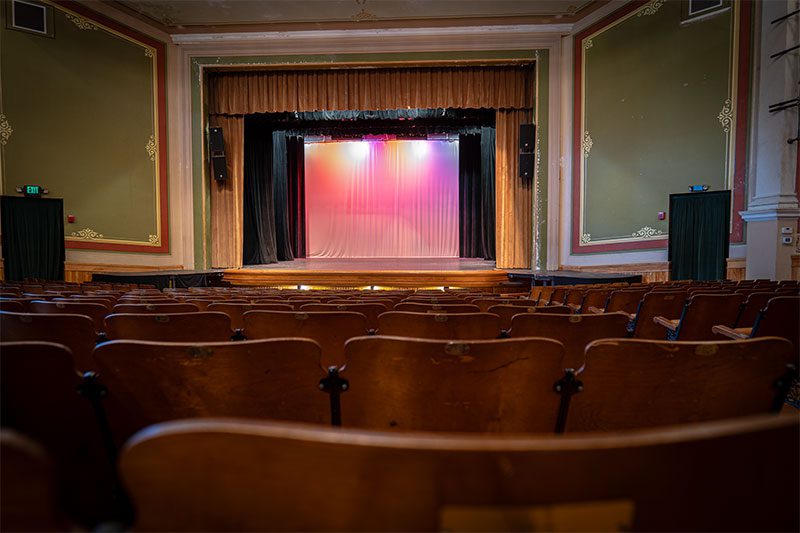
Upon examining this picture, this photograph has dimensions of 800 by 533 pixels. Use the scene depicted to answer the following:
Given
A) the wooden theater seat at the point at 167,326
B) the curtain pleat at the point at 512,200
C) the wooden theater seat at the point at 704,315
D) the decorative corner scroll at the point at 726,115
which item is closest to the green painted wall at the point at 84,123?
the curtain pleat at the point at 512,200

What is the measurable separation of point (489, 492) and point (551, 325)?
1.51 m

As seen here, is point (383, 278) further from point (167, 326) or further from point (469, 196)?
point (167, 326)

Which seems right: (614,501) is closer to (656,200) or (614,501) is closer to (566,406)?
(566,406)

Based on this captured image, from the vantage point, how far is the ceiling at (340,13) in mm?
9352

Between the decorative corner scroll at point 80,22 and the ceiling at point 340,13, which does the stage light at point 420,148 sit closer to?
the ceiling at point 340,13

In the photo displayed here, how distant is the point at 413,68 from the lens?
10789 mm

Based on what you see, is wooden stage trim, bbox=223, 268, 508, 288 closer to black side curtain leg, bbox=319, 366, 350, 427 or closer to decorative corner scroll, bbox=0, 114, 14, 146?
decorative corner scroll, bbox=0, 114, 14, 146

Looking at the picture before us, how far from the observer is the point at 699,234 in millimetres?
7941

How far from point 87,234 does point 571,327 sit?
10.4 meters

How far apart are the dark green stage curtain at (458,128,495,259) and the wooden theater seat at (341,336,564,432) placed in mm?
13500

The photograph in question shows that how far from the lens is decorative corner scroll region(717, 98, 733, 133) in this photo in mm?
7691

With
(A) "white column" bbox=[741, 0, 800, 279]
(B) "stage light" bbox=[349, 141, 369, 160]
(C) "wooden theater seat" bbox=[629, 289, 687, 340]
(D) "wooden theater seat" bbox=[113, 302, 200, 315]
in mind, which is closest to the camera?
(D) "wooden theater seat" bbox=[113, 302, 200, 315]

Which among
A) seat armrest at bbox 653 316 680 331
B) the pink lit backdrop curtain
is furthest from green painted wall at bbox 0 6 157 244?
seat armrest at bbox 653 316 680 331

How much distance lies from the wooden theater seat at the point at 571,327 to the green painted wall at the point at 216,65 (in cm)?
905
